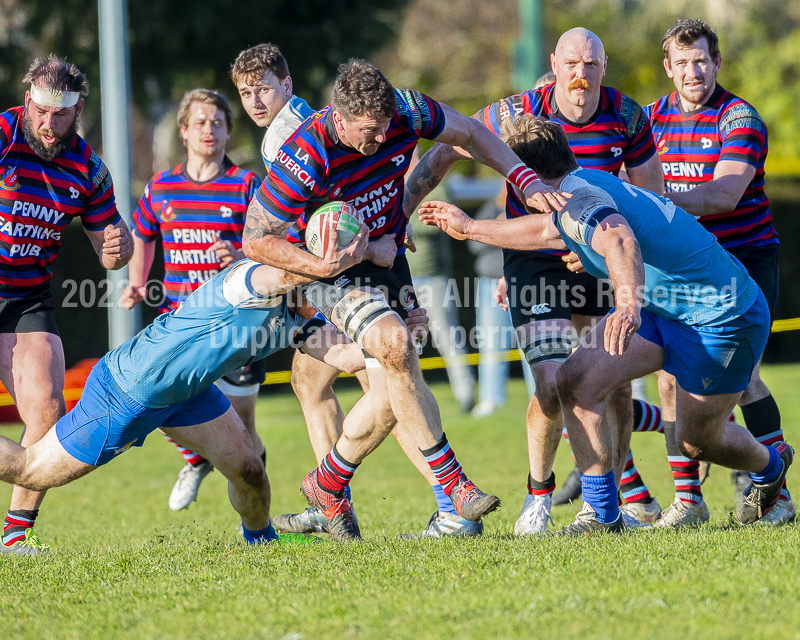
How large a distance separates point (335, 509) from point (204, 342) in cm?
131

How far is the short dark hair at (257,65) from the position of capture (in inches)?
239

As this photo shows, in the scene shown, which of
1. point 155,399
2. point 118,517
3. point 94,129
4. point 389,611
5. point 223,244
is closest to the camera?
point 389,611

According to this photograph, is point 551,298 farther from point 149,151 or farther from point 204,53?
point 149,151

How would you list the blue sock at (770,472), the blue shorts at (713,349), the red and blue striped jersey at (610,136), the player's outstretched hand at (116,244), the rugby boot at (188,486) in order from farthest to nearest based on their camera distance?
the rugby boot at (188,486)
the player's outstretched hand at (116,244)
the red and blue striped jersey at (610,136)
the blue sock at (770,472)
the blue shorts at (713,349)

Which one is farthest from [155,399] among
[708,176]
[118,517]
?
[708,176]

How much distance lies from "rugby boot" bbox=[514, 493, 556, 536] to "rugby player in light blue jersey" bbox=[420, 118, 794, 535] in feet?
1.10

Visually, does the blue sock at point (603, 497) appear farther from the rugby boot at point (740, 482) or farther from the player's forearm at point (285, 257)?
the rugby boot at point (740, 482)

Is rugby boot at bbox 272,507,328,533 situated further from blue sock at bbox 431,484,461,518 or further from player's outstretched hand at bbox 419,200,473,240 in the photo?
player's outstretched hand at bbox 419,200,473,240

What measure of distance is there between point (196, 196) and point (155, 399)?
244 centimetres

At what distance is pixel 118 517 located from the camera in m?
6.89

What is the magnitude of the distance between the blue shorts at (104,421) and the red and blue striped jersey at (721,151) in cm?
317

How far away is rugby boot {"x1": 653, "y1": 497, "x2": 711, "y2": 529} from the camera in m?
5.36

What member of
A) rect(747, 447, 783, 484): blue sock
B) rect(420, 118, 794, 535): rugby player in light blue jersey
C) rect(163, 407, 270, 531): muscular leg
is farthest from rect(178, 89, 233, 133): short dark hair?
rect(747, 447, 783, 484): blue sock

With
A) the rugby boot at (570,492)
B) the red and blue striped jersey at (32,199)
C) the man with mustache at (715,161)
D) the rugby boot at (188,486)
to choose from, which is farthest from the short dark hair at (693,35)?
the rugby boot at (188,486)
